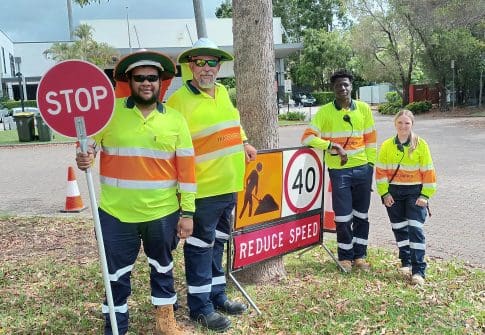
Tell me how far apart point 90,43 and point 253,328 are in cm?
3871

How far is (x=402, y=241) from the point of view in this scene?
537cm

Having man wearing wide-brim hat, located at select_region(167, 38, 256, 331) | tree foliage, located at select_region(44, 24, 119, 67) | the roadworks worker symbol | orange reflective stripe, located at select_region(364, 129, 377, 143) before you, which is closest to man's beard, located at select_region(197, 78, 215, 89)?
man wearing wide-brim hat, located at select_region(167, 38, 256, 331)

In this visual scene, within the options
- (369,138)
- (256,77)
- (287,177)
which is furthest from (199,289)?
(369,138)

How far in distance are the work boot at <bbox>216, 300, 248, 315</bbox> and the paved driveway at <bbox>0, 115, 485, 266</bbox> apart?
8.93 ft

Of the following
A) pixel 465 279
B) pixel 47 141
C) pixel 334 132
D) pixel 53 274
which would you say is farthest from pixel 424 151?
pixel 47 141

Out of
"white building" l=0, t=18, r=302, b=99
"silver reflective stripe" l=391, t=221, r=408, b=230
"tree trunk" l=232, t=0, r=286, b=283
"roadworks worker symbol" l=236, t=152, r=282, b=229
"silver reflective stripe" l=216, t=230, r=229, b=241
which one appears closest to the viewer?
"silver reflective stripe" l=216, t=230, r=229, b=241

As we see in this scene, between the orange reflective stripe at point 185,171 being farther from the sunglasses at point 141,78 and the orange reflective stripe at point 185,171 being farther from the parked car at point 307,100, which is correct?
the parked car at point 307,100

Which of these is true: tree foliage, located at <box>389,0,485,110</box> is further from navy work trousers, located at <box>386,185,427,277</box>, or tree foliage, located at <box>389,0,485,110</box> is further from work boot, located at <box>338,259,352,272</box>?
work boot, located at <box>338,259,352,272</box>

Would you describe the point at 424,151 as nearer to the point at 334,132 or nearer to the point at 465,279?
the point at 334,132

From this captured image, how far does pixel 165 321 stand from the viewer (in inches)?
153

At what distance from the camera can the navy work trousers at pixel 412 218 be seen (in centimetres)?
517

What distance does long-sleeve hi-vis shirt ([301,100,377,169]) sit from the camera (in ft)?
17.5

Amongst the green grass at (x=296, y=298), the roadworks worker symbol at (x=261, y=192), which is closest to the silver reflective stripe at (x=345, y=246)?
the green grass at (x=296, y=298)

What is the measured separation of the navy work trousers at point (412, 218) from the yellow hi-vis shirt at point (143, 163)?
2463 millimetres
